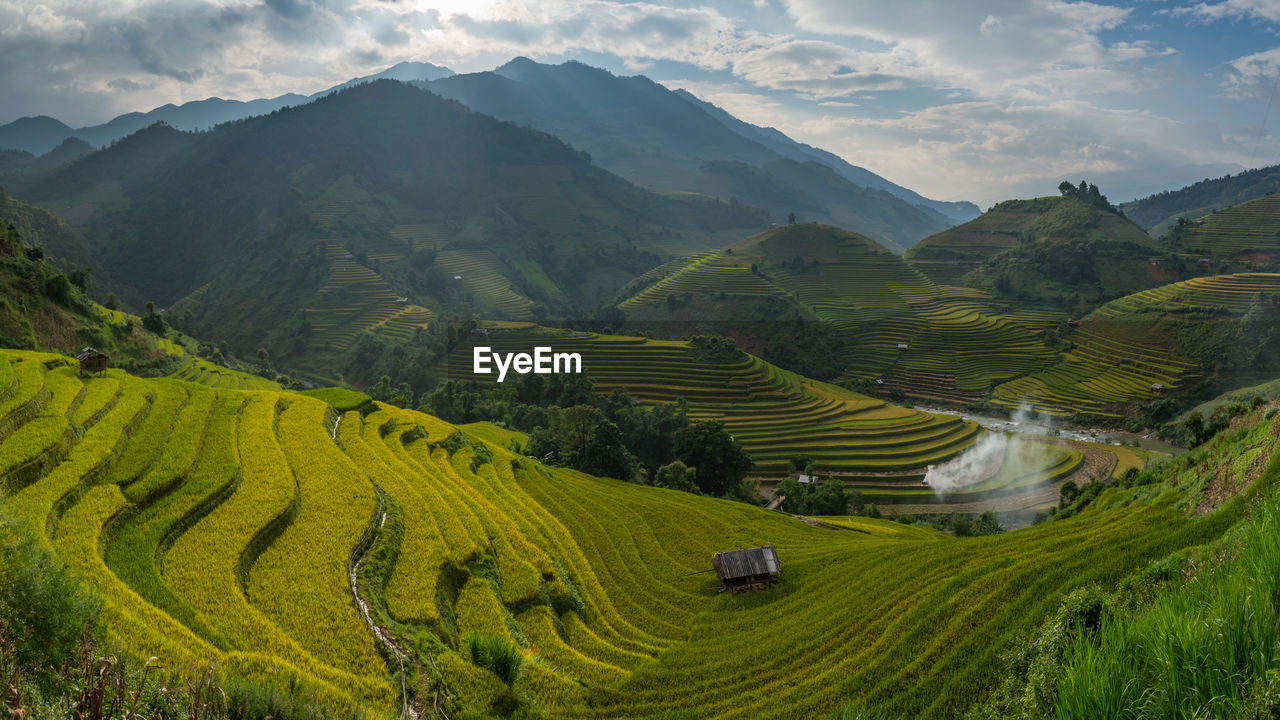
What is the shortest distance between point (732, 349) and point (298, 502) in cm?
Result: 5793

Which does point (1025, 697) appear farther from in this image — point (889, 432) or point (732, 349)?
point (732, 349)

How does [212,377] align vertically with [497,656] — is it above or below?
Answer: above

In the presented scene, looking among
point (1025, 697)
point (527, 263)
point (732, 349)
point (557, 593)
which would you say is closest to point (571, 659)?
point (557, 593)

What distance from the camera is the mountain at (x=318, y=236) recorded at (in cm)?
10206

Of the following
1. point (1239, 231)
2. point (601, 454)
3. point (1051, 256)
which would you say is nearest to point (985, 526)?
point (601, 454)

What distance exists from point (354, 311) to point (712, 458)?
77.7m

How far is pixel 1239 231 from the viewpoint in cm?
9938

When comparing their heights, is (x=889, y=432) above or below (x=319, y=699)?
below

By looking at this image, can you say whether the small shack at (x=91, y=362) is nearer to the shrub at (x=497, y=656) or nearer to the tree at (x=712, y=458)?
the shrub at (x=497, y=656)

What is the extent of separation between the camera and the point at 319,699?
855 cm

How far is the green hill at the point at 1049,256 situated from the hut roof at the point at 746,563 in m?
92.9

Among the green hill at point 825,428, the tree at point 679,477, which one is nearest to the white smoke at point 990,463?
the green hill at point 825,428

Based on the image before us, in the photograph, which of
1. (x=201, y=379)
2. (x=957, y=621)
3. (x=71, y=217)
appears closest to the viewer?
(x=957, y=621)

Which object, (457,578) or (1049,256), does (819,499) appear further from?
(1049,256)
